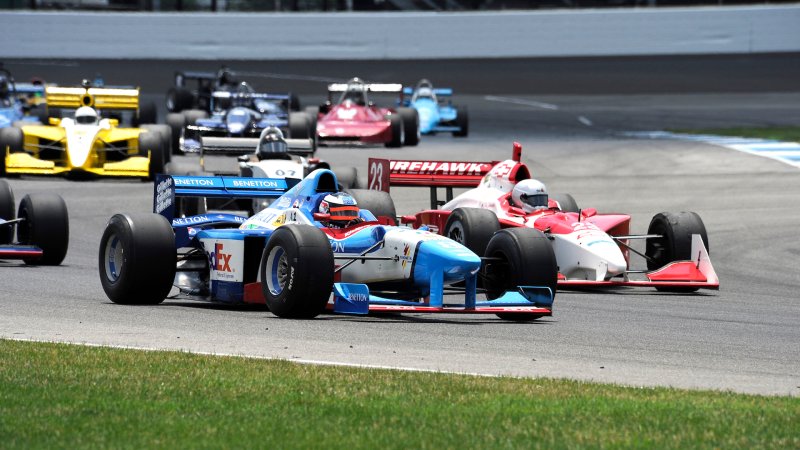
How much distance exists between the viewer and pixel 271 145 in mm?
22562

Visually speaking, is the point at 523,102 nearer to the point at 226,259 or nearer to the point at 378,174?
the point at 378,174

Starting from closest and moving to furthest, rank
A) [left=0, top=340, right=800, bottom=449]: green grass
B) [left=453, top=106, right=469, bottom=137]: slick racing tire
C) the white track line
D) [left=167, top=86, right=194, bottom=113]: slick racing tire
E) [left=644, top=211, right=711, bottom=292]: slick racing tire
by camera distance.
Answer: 1. [left=0, top=340, right=800, bottom=449]: green grass
2. [left=644, top=211, right=711, bottom=292]: slick racing tire
3. [left=453, top=106, right=469, bottom=137]: slick racing tire
4. [left=167, top=86, right=194, bottom=113]: slick racing tire
5. the white track line

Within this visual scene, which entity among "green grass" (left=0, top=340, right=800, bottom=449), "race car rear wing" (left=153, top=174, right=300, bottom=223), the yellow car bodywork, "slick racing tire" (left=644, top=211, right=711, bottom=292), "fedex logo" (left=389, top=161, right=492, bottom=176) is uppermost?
"race car rear wing" (left=153, top=174, right=300, bottom=223)

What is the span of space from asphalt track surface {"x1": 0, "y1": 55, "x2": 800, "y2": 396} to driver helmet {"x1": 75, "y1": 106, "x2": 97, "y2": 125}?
4.11ft

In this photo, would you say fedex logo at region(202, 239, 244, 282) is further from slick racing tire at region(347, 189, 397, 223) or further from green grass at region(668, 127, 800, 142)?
green grass at region(668, 127, 800, 142)

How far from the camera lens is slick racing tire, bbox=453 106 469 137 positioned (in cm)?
3905

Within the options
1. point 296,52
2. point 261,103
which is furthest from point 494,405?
point 296,52

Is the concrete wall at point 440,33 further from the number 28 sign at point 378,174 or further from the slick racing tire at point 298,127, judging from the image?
the number 28 sign at point 378,174

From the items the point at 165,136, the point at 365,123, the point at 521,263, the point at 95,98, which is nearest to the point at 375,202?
the point at 521,263

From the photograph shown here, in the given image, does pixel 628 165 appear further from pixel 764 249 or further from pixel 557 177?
pixel 764 249

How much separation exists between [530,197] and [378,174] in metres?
2.54

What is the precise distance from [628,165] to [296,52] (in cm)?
2070

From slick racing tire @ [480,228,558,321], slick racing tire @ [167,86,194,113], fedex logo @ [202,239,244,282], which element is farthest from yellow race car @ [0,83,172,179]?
slick racing tire @ [480,228,558,321]

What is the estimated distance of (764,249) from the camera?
20703mm
